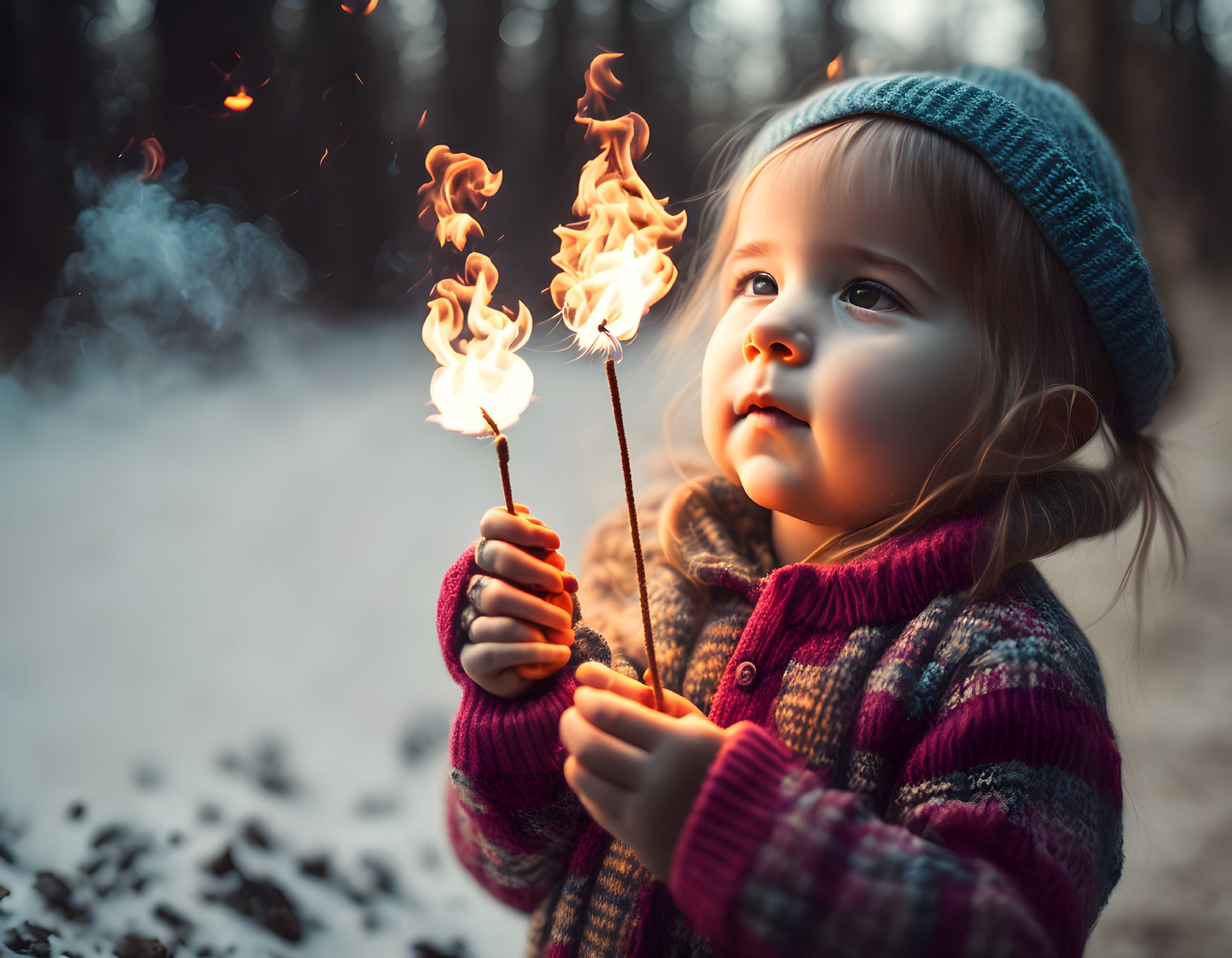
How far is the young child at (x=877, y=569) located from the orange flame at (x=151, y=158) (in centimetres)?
105

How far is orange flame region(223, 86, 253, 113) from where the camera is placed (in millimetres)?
1392

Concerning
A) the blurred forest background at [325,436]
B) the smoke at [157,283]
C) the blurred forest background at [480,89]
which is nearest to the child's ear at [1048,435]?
the blurred forest background at [325,436]

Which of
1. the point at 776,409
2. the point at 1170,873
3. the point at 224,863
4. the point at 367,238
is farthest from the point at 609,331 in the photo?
the point at 1170,873

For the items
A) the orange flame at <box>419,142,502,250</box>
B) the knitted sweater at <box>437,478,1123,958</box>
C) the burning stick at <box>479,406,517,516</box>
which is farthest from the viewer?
the orange flame at <box>419,142,502,250</box>

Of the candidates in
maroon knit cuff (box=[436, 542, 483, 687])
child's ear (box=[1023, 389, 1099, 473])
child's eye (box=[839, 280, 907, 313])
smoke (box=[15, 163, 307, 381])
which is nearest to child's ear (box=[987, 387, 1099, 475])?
child's ear (box=[1023, 389, 1099, 473])

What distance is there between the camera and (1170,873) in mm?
1351

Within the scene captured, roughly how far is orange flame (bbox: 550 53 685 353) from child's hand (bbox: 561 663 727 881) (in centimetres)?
28

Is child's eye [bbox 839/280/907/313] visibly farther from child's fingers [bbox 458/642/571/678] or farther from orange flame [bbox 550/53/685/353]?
child's fingers [bbox 458/642/571/678]

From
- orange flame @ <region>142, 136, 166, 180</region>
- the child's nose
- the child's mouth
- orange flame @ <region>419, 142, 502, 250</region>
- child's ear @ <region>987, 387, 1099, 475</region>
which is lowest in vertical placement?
child's ear @ <region>987, 387, 1099, 475</region>

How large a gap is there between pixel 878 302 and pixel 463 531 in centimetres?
117

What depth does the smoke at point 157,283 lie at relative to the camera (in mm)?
1355

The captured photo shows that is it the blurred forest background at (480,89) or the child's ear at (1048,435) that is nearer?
the child's ear at (1048,435)

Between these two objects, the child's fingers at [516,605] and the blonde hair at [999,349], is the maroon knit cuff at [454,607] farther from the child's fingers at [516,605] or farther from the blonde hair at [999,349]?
the blonde hair at [999,349]

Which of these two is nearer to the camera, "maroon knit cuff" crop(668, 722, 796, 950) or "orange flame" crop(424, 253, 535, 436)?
"maroon knit cuff" crop(668, 722, 796, 950)
